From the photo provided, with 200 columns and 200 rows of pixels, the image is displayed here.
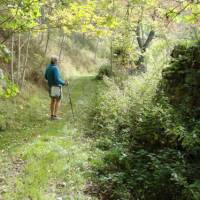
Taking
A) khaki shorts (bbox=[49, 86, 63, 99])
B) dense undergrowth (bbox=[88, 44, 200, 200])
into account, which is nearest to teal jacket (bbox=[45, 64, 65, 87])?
khaki shorts (bbox=[49, 86, 63, 99])

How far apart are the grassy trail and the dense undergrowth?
18.3 inches

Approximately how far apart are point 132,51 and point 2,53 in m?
13.7

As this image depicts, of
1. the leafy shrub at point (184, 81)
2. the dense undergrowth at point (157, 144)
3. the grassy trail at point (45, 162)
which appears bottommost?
the grassy trail at point (45, 162)

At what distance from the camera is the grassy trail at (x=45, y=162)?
282 inches

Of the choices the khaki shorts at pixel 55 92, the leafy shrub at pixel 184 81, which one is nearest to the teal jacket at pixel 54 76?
the khaki shorts at pixel 55 92

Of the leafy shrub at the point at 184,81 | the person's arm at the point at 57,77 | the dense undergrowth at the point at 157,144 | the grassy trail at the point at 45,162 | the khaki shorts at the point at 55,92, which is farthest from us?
the khaki shorts at the point at 55,92

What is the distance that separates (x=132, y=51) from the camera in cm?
1989

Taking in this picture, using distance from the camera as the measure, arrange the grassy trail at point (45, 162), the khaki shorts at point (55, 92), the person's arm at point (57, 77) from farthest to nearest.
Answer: the khaki shorts at point (55, 92)
the person's arm at point (57, 77)
the grassy trail at point (45, 162)

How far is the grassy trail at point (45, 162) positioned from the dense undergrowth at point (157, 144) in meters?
0.46

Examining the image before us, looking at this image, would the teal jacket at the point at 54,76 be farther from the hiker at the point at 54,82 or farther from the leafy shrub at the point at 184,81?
the leafy shrub at the point at 184,81

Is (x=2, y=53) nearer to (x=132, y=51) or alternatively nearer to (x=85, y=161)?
(x=85, y=161)

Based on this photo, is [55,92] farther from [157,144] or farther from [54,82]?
[157,144]

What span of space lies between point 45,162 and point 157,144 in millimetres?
2634

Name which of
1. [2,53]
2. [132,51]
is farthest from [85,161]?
[132,51]
